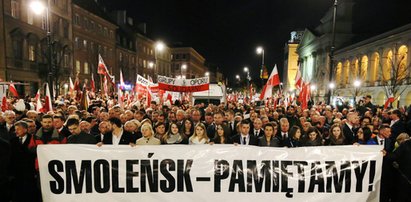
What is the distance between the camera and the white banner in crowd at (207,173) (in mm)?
4500

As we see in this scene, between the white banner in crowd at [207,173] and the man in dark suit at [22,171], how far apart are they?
1.55 feet

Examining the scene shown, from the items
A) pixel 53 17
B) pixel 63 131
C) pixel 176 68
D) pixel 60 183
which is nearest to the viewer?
pixel 60 183

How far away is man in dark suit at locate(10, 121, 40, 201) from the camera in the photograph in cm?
472

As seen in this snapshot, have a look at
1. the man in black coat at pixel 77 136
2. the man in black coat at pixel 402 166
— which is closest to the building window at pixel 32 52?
the man in black coat at pixel 77 136

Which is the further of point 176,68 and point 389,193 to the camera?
point 176,68

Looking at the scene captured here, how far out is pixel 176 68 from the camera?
3780 inches

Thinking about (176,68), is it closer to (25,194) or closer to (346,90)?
(346,90)

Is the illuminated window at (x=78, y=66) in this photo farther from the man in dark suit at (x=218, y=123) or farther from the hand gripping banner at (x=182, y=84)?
the man in dark suit at (x=218, y=123)

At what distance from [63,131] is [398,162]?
6.17 m

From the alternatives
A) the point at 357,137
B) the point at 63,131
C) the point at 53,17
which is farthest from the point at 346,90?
the point at 63,131

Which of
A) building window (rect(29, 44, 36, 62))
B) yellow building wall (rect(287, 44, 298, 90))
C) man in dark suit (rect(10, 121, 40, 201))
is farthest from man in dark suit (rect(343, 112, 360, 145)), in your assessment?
yellow building wall (rect(287, 44, 298, 90))

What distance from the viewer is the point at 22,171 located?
4.77 m

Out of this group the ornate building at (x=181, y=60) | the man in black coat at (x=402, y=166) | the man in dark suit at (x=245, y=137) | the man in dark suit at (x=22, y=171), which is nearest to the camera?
the man in black coat at (x=402, y=166)

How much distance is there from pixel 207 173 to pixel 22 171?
2822 millimetres
